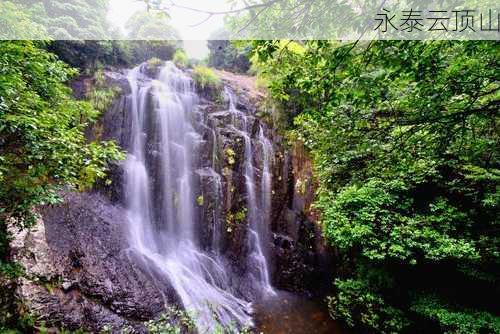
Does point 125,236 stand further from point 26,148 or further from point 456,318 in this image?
point 456,318

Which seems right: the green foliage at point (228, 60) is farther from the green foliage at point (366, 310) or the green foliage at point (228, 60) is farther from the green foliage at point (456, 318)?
the green foliage at point (456, 318)

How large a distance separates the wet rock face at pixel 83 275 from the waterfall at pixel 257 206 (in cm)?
272

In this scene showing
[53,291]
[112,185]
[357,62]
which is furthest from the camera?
[112,185]

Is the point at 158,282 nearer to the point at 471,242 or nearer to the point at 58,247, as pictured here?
the point at 58,247

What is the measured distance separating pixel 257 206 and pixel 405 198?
446cm

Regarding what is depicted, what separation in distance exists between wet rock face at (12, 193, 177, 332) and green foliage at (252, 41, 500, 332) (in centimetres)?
373

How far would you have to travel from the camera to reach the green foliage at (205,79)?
430 inches

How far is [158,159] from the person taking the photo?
8875 mm

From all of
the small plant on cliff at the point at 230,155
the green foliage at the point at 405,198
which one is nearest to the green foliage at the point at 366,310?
the green foliage at the point at 405,198

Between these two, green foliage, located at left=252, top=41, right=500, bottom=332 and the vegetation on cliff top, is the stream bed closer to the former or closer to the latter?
green foliage, located at left=252, top=41, right=500, bottom=332

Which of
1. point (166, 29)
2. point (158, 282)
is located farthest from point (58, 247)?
point (166, 29)

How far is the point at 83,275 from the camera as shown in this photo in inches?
217

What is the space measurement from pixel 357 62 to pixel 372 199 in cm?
350

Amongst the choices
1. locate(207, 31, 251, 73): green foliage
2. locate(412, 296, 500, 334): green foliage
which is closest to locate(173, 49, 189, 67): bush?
locate(207, 31, 251, 73): green foliage
